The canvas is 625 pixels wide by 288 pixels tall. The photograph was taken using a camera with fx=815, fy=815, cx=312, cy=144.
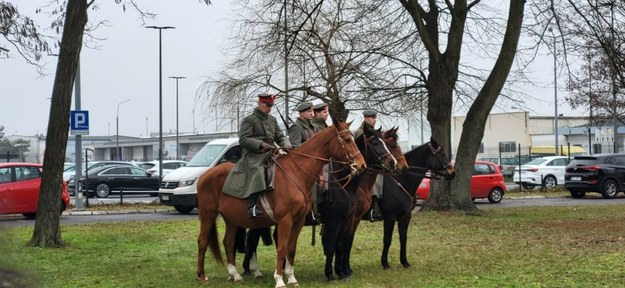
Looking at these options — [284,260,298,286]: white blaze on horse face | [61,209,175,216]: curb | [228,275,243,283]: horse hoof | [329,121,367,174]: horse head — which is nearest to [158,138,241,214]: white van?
[61,209,175,216]: curb

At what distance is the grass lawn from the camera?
10250mm

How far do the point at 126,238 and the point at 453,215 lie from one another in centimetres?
960

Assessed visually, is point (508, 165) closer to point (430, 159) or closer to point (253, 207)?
point (430, 159)

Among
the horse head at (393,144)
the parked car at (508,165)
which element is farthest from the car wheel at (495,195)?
the horse head at (393,144)

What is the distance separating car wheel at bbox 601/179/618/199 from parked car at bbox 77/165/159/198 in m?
18.6

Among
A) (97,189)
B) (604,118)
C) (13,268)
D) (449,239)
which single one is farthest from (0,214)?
(604,118)

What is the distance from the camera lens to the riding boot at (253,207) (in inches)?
377

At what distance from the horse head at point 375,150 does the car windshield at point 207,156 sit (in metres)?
14.8

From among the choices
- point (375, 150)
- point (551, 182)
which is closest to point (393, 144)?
point (375, 150)

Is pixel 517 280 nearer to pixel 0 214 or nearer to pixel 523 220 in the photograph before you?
pixel 0 214

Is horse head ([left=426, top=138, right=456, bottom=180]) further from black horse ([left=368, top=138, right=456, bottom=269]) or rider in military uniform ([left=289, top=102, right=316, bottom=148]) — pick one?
rider in military uniform ([left=289, top=102, right=316, bottom=148])

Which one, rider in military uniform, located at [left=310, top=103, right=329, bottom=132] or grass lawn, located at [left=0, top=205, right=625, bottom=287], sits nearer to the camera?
grass lawn, located at [left=0, top=205, right=625, bottom=287]

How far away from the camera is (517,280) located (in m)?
10.0

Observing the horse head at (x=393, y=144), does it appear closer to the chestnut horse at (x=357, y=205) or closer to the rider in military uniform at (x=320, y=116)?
the chestnut horse at (x=357, y=205)
